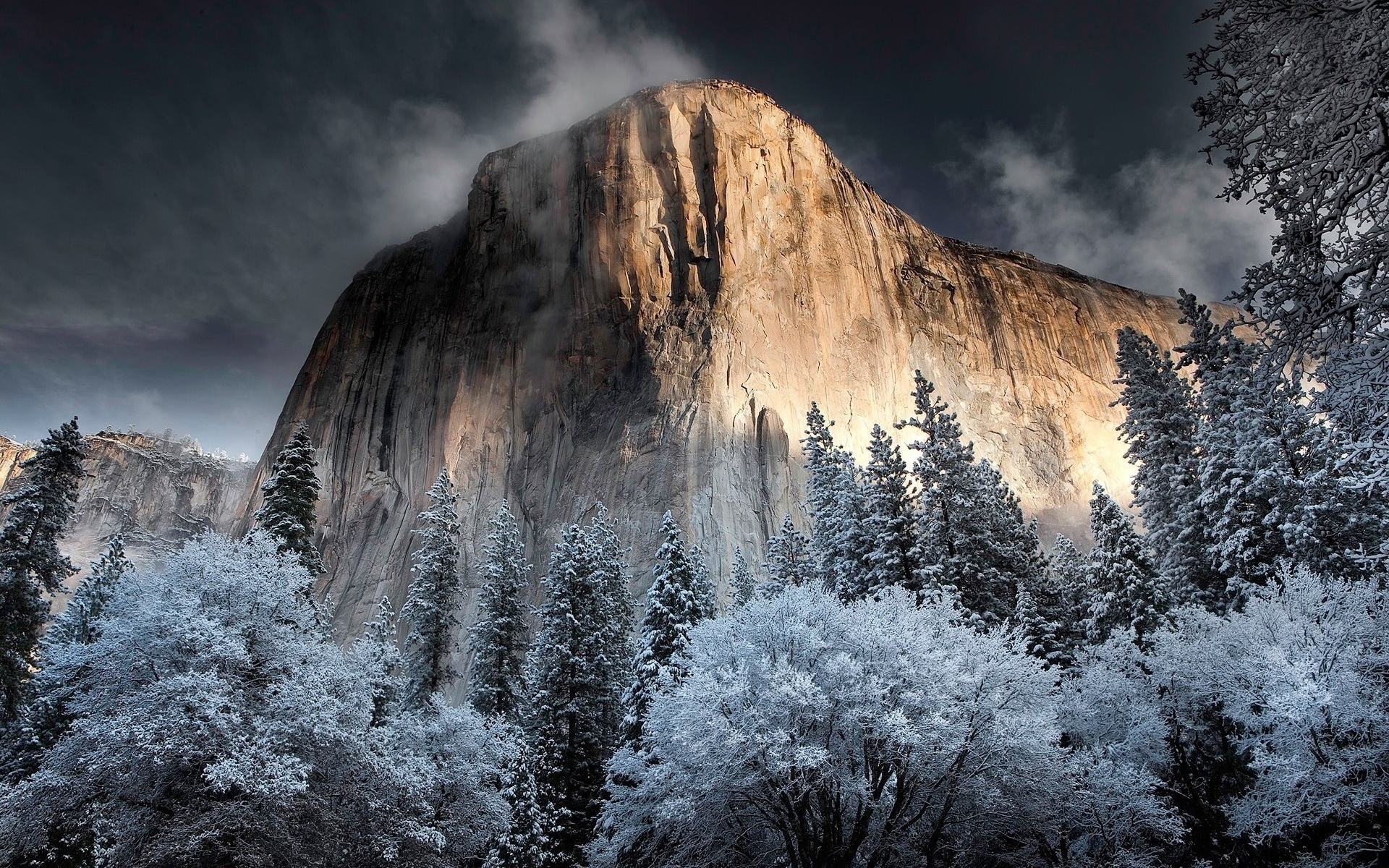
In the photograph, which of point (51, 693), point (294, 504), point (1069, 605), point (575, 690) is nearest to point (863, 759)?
point (575, 690)

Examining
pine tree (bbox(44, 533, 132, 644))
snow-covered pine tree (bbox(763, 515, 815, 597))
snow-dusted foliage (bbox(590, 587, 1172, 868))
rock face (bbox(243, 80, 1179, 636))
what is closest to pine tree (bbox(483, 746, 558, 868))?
snow-dusted foliage (bbox(590, 587, 1172, 868))

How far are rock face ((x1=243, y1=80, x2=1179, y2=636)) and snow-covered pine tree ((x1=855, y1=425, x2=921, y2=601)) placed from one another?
2539 cm

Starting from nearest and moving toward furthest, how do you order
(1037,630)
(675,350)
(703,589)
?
1. (1037,630)
2. (703,589)
3. (675,350)

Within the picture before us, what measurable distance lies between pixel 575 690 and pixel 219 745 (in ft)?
44.7

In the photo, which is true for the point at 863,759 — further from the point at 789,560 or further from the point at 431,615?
the point at 431,615

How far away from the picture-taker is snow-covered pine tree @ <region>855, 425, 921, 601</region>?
23.3 meters

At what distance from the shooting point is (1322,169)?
7133mm

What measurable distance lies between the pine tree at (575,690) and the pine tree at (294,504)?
7.92 meters

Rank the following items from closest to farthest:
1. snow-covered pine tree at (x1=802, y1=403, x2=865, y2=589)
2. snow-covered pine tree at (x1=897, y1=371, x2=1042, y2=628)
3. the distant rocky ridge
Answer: snow-covered pine tree at (x1=897, y1=371, x2=1042, y2=628), snow-covered pine tree at (x1=802, y1=403, x2=865, y2=589), the distant rocky ridge

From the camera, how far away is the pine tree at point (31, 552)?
20953 millimetres

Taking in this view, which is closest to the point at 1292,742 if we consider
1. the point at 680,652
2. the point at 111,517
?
the point at 680,652

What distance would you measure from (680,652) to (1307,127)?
63.0ft

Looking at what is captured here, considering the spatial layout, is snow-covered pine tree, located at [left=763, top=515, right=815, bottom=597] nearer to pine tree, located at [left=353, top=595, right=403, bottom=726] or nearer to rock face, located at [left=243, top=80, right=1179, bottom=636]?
pine tree, located at [left=353, top=595, right=403, bottom=726]

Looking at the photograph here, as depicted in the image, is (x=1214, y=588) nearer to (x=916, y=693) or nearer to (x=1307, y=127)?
(x=916, y=693)
